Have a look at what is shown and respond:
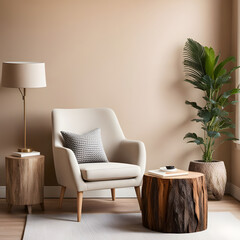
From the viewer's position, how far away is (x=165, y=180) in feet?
12.2

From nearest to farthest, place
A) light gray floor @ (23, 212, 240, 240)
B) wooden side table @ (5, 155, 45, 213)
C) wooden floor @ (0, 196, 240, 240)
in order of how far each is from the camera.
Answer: light gray floor @ (23, 212, 240, 240) → wooden floor @ (0, 196, 240, 240) → wooden side table @ (5, 155, 45, 213)

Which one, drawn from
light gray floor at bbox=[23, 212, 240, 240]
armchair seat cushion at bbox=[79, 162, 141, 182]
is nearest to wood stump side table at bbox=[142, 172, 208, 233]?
light gray floor at bbox=[23, 212, 240, 240]

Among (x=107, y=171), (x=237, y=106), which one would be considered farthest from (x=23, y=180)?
(x=237, y=106)

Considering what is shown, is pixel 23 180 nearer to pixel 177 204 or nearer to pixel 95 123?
pixel 95 123

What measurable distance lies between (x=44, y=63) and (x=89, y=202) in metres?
1.46

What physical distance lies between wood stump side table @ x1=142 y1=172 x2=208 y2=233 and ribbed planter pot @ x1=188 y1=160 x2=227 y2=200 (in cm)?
111

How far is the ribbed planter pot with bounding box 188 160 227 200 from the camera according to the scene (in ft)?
16.0

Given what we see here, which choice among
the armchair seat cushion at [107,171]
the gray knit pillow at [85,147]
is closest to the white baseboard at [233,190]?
the armchair seat cushion at [107,171]

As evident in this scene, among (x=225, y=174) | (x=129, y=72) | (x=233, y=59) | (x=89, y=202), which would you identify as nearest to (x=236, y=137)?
(x=225, y=174)

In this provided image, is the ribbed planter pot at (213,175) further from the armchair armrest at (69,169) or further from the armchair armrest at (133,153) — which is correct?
the armchair armrest at (69,169)

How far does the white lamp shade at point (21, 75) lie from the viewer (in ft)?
14.6

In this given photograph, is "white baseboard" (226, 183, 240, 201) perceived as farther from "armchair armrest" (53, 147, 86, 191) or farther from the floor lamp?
the floor lamp

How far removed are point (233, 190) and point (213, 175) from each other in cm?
46

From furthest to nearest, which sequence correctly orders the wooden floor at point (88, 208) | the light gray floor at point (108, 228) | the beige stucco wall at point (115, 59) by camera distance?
the beige stucco wall at point (115, 59)
the wooden floor at point (88, 208)
the light gray floor at point (108, 228)
